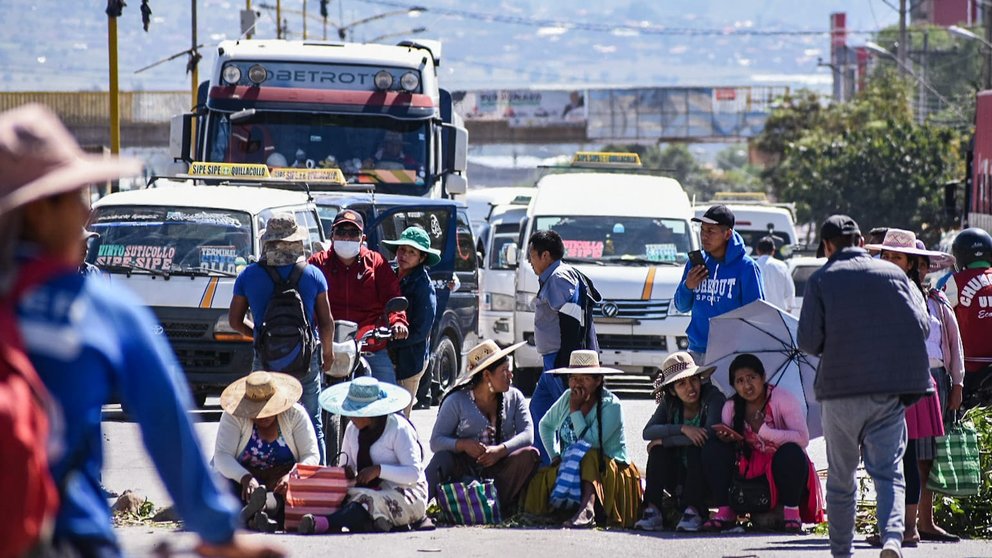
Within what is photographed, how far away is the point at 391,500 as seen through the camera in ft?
28.5

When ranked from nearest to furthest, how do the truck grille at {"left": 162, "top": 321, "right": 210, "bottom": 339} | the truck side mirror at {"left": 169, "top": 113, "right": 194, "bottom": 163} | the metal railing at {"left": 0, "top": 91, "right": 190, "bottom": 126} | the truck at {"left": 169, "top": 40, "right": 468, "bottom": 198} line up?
the truck grille at {"left": 162, "top": 321, "right": 210, "bottom": 339}, the truck at {"left": 169, "top": 40, "right": 468, "bottom": 198}, the truck side mirror at {"left": 169, "top": 113, "right": 194, "bottom": 163}, the metal railing at {"left": 0, "top": 91, "right": 190, "bottom": 126}

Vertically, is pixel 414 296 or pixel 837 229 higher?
pixel 837 229

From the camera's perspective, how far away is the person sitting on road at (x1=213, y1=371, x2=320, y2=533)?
8.66 meters

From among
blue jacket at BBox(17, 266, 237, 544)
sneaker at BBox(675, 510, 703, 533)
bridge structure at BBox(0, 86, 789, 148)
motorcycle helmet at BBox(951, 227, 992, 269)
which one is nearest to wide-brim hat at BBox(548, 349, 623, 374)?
sneaker at BBox(675, 510, 703, 533)

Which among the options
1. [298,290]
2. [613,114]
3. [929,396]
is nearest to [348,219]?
[298,290]

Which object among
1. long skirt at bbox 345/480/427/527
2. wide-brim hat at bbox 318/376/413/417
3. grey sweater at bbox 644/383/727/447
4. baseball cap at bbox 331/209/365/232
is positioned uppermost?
baseball cap at bbox 331/209/365/232

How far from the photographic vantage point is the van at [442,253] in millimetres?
14617

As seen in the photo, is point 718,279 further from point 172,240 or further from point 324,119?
point 324,119

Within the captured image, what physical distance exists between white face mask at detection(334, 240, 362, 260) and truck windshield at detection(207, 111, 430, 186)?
7891 millimetres

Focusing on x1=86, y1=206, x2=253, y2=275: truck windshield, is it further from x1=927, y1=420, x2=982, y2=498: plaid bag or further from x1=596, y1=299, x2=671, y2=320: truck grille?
x1=927, y1=420, x2=982, y2=498: plaid bag

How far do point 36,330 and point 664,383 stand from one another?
650 centimetres

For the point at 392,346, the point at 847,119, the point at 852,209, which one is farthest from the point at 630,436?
the point at 847,119

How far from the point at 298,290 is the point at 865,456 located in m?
3.49

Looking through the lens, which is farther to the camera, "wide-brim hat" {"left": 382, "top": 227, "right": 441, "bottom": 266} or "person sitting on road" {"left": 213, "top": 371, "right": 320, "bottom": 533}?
"wide-brim hat" {"left": 382, "top": 227, "right": 441, "bottom": 266}
